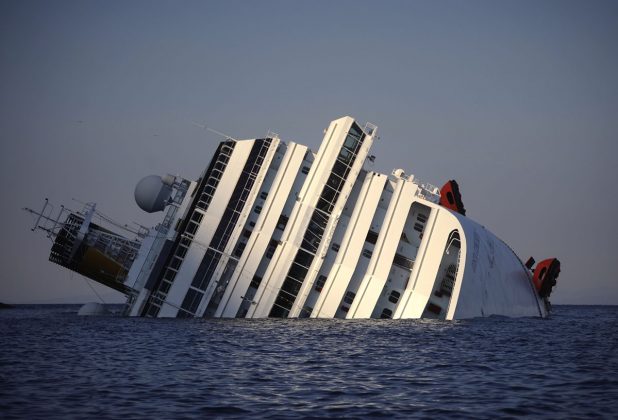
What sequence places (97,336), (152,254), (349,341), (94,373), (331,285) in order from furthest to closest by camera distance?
(152,254), (331,285), (97,336), (349,341), (94,373)

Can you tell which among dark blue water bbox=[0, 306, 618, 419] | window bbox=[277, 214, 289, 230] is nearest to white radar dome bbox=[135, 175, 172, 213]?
window bbox=[277, 214, 289, 230]

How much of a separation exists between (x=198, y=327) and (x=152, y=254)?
7.76 m

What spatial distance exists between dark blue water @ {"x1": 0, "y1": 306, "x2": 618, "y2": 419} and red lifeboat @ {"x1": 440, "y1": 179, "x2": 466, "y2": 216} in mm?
16764

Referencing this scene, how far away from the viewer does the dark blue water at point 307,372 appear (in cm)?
1501

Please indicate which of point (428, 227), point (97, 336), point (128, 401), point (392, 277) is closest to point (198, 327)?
point (97, 336)

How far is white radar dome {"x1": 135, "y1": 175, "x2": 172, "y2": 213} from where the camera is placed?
41656 mm

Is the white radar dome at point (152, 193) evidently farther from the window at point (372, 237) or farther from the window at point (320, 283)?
the window at point (372, 237)

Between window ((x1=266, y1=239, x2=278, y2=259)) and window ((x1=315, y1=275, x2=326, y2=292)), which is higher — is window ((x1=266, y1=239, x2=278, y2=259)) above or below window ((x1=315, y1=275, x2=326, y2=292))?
above

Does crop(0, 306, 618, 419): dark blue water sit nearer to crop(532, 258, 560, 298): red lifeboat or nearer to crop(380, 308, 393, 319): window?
crop(380, 308, 393, 319): window

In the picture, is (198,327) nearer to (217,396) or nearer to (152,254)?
(152,254)

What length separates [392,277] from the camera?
34969mm

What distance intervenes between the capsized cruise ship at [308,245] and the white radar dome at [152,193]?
4.04 m

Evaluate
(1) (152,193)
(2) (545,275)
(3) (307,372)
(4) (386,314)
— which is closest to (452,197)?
(2) (545,275)

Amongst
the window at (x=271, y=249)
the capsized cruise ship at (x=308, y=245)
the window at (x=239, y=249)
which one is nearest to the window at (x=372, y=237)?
the capsized cruise ship at (x=308, y=245)
